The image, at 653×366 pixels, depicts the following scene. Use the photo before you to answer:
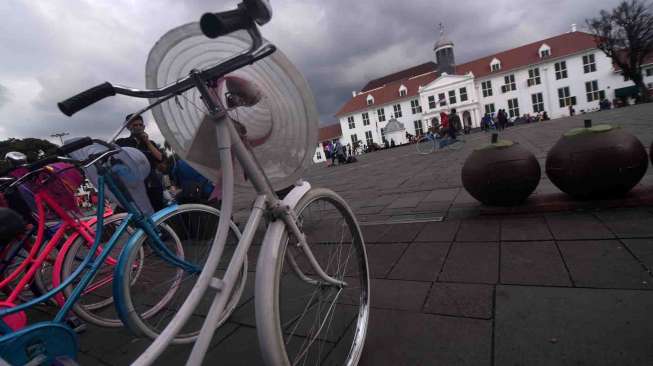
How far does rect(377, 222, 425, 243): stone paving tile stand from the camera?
3.28m

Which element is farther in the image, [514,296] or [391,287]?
[391,287]

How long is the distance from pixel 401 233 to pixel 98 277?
291 cm

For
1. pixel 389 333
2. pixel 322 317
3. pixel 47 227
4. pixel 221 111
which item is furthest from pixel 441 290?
pixel 47 227

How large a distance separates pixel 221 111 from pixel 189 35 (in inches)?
12.9

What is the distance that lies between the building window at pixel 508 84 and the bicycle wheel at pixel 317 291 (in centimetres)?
5035

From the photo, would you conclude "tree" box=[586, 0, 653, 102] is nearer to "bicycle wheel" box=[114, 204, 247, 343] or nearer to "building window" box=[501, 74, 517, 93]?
"building window" box=[501, 74, 517, 93]

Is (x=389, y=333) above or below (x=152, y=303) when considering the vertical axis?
below

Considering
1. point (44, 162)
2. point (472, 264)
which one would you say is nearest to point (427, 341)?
point (472, 264)

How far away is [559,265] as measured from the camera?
85.5 inches

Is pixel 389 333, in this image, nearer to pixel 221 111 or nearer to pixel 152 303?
pixel 221 111

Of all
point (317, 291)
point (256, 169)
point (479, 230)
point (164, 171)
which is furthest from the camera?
point (164, 171)

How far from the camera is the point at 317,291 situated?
181 cm

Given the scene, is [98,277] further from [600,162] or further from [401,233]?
[600,162]

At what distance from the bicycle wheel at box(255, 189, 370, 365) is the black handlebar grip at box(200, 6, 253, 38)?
0.71 meters
